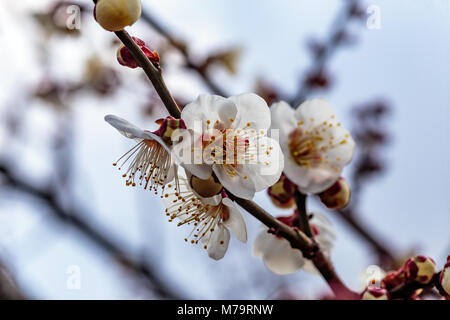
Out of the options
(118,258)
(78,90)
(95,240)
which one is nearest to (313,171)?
(95,240)

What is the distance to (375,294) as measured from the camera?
0.85 meters

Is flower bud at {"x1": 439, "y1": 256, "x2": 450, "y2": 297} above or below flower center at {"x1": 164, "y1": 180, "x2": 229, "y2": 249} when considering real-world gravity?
below

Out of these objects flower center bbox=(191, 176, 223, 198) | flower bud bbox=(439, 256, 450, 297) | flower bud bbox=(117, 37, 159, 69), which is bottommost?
flower bud bbox=(439, 256, 450, 297)

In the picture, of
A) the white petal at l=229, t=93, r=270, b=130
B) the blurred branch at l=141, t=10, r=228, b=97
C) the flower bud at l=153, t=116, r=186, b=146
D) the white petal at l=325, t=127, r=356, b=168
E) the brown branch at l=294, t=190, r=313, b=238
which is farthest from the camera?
the blurred branch at l=141, t=10, r=228, b=97

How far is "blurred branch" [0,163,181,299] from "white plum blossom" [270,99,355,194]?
1.19 m

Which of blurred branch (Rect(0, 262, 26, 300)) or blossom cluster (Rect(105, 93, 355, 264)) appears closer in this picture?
blossom cluster (Rect(105, 93, 355, 264))

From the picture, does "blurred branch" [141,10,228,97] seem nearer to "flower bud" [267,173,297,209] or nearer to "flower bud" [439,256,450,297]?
"flower bud" [267,173,297,209]

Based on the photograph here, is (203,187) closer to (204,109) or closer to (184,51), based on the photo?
(204,109)

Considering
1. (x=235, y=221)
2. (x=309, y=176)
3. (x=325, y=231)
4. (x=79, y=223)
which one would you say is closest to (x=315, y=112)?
(x=309, y=176)

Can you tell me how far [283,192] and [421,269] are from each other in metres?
0.29

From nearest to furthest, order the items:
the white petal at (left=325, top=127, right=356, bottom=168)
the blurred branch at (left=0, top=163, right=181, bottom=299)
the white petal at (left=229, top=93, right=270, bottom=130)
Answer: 1. the white petal at (left=229, top=93, right=270, bottom=130)
2. the white petal at (left=325, top=127, right=356, bottom=168)
3. the blurred branch at (left=0, top=163, right=181, bottom=299)

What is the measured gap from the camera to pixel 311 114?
1031 mm

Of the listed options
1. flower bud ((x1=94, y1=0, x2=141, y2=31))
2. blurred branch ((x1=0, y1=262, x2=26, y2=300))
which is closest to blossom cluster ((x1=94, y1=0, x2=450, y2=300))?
flower bud ((x1=94, y1=0, x2=141, y2=31))

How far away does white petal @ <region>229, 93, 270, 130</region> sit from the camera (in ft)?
2.55
